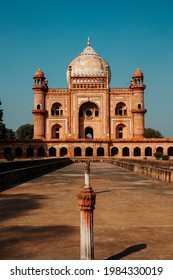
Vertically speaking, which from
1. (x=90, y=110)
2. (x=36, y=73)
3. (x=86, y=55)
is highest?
(x=86, y=55)

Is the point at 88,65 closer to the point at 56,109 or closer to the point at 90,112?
the point at 90,112

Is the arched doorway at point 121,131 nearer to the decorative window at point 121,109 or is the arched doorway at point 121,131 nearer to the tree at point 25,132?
the decorative window at point 121,109

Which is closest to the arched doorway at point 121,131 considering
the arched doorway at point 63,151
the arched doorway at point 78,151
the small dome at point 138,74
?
the arched doorway at point 78,151

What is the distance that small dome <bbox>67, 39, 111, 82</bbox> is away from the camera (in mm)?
63875

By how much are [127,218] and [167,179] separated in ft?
27.0

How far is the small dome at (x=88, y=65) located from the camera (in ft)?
210

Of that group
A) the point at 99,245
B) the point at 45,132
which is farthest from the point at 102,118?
the point at 99,245

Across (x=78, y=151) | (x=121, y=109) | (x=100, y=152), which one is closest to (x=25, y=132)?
(x=78, y=151)

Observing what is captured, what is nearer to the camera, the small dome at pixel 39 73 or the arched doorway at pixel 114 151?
the arched doorway at pixel 114 151

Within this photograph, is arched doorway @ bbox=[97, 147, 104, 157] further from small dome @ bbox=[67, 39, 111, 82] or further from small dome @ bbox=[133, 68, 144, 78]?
small dome @ bbox=[133, 68, 144, 78]

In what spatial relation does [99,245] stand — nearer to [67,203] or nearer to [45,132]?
[67,203]

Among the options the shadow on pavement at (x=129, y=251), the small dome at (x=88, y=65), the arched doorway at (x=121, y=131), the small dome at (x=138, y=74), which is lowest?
the shadow on pavement at (x=129, y=251)
